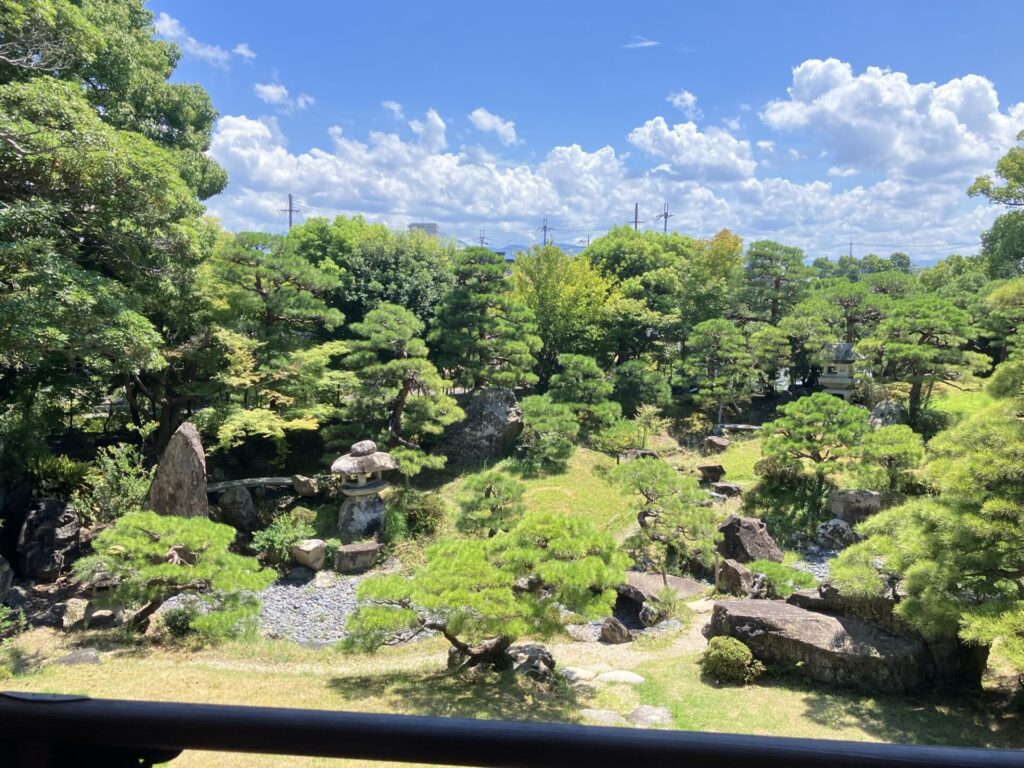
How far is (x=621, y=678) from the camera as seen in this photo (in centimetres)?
716

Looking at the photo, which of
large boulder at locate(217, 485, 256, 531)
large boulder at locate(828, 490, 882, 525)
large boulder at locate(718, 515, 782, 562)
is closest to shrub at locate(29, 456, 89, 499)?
large boulder at locate(217, 485, 256, 531)

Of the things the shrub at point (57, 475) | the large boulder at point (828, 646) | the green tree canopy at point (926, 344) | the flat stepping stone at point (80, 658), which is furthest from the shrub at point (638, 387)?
the flat stepping stone at point (80, 658)

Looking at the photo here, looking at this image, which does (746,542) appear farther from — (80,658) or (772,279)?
(772,279)

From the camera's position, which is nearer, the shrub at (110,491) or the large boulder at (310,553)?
the shrub at (110,491)

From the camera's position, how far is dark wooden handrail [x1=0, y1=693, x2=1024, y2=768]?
0.77m

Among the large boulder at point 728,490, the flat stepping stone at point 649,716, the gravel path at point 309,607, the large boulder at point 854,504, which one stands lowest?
the gravel path at point 309,607

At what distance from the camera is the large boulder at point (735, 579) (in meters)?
9.76

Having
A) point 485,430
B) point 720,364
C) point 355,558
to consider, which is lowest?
point 355,558

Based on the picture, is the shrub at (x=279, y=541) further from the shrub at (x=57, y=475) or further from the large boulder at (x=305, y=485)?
the shrub at (x=57, y=475)

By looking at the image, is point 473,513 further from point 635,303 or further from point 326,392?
point 635,303

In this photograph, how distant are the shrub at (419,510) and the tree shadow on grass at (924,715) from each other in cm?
805

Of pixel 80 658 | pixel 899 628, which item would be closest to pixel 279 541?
pixel 80 658

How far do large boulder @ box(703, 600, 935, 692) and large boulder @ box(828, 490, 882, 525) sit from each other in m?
5.30

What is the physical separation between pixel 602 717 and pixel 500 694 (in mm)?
1208
